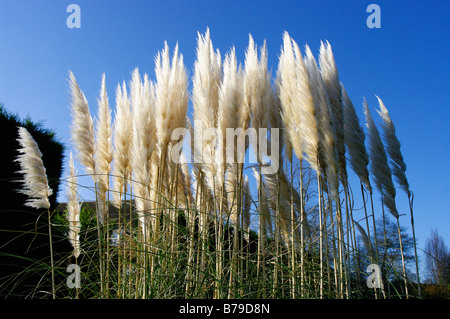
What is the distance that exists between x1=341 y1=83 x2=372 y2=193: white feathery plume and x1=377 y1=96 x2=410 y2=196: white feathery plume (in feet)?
1.44

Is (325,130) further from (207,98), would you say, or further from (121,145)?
(121,145)

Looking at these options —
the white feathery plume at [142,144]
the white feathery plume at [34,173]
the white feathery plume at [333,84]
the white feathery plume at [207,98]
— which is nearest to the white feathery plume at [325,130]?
the white feathery plume at [333,84]

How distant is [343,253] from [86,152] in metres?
2.36

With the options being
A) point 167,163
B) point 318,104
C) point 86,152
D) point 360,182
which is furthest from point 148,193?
point 360,182

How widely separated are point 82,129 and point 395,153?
3.11 meters

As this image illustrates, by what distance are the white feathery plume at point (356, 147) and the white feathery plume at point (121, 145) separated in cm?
209

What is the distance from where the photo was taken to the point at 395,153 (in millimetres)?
3811

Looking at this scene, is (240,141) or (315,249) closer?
(240,141)

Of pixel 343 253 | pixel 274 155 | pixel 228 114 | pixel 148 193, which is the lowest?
pixel 343 253

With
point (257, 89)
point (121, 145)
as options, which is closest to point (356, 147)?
point (257, 89)

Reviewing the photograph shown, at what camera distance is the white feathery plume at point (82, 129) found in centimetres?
321

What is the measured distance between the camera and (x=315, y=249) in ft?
11.0

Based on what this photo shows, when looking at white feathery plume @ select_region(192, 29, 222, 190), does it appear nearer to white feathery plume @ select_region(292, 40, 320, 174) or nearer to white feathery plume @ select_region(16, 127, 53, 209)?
white feathery plume @ select_region(292, 40, 320, 174)
